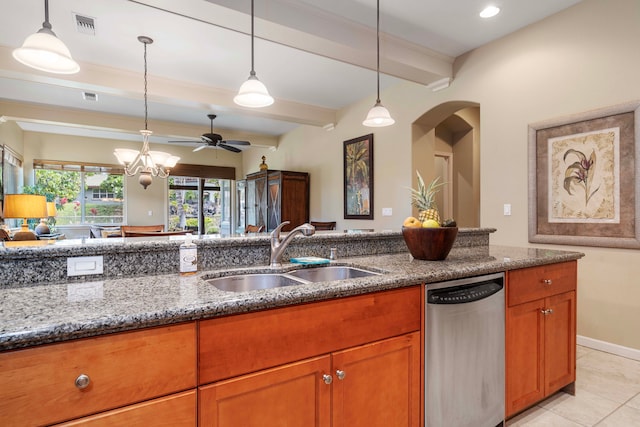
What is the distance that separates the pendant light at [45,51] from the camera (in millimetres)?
1654

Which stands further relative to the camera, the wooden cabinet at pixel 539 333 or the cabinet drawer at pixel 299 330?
the wooden cabinet at pixel 539 333

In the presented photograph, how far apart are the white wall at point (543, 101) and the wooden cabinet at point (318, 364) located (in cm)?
232

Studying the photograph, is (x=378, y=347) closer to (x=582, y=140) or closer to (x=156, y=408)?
(x=156, y=408)

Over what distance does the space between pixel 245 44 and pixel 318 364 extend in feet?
10.9

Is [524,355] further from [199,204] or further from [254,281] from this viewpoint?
[199,204]

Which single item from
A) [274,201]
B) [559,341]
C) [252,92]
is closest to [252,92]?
[252,92]

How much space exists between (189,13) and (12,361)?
8.46ft

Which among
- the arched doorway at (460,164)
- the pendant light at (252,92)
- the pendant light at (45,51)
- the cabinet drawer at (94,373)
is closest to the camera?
the cabinet drawer at (94,373)

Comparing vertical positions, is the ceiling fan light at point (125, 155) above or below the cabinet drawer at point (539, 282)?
above

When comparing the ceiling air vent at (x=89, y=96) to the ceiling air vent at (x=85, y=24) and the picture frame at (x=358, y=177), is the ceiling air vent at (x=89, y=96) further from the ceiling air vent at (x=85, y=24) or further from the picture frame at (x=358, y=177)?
the picture frame at (x=358, y=177)

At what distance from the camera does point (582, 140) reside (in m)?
2.84

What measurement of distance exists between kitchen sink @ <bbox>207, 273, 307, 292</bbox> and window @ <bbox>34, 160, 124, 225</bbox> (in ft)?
25.0

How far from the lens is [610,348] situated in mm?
2770

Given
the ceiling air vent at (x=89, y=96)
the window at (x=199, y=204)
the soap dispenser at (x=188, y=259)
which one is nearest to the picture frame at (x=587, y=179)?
the soap dispenser at (x=188, y=259)
